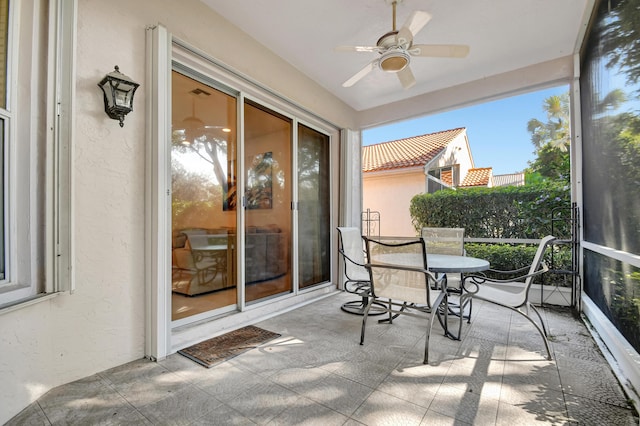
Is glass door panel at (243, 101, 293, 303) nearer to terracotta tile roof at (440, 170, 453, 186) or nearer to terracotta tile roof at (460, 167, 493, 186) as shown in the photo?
terracotta tile roof at (440, 170, 453, 186)

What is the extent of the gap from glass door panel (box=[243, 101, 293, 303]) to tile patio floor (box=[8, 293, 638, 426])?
0.99m

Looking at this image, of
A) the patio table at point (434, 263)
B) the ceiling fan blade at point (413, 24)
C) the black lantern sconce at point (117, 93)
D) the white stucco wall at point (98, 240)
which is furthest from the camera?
the patio table at point (434, 263)

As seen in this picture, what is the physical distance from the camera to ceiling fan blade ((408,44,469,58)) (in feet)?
7.57

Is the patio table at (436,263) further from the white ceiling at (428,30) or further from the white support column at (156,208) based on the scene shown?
the white ceiling at (428,30)

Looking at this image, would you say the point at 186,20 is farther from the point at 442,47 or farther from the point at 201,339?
the point at 201,339

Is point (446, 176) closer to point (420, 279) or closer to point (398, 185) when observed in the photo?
point (398, 185)

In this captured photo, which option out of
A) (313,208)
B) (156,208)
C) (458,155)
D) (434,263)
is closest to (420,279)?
(434,263)

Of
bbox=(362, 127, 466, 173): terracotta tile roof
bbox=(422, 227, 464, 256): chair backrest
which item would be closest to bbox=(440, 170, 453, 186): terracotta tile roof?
bbox=(362, 127, 466, 173): terracotta tile roof

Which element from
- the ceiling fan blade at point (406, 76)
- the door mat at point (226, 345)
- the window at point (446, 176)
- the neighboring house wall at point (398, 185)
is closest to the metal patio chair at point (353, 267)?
the door mat at point (226, 345)

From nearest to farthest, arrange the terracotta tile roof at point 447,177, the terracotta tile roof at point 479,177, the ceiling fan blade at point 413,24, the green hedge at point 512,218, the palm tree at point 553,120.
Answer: the ceiling fan blade at point 413,24
the green hedge at point 512,218
the palm tree at point 553,120
the terracotta tile roof at point 479,177
the terracotta tile roof at point 447,177

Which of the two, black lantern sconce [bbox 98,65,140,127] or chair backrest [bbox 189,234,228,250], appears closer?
black lantern sconce [bbox 98,65,140,127]

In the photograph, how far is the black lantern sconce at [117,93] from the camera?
189cm

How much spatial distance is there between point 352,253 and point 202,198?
72.8 inches

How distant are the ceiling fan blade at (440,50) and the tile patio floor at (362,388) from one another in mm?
2443
